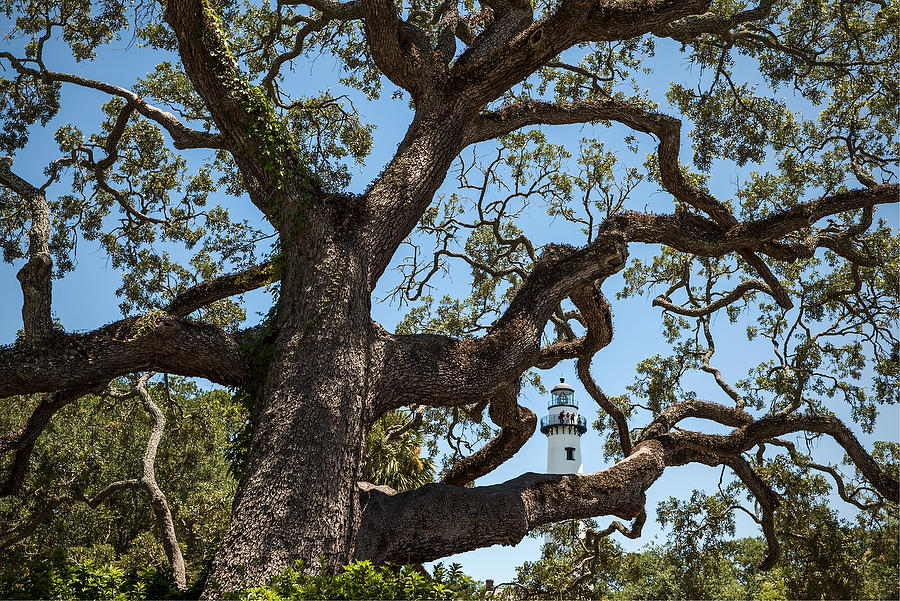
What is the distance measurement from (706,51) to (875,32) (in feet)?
7.46

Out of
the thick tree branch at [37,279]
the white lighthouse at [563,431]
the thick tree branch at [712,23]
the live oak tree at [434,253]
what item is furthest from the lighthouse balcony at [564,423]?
the thick tree branch at [37,279]

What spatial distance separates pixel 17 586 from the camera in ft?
18.8

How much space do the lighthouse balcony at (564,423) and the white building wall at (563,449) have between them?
72mm

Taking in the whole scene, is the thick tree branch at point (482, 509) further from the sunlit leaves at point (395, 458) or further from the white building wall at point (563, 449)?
the white building wall at point (563, 449)

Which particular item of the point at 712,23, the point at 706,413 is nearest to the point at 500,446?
the point at 706,413

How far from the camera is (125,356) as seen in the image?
20.9 feet

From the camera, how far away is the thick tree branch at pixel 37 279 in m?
6.27

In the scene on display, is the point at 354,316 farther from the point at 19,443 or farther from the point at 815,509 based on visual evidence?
the point at 815,509

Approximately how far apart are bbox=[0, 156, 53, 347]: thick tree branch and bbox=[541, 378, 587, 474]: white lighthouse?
18915mm

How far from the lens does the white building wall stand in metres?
23.3

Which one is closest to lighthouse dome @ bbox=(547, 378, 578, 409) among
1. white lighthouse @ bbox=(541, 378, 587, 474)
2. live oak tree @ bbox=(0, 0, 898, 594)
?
white lighthouse @ bbox=(541, 378, 587, 474)

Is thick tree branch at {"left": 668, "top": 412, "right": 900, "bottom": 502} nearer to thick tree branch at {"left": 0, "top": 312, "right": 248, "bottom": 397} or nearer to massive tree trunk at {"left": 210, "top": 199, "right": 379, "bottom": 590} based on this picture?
massive tree trunk at {"left": 210, "top": 199, "right": 379, "bottom": 590}

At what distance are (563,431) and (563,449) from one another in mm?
589

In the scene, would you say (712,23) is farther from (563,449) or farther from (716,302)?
(563,449)
